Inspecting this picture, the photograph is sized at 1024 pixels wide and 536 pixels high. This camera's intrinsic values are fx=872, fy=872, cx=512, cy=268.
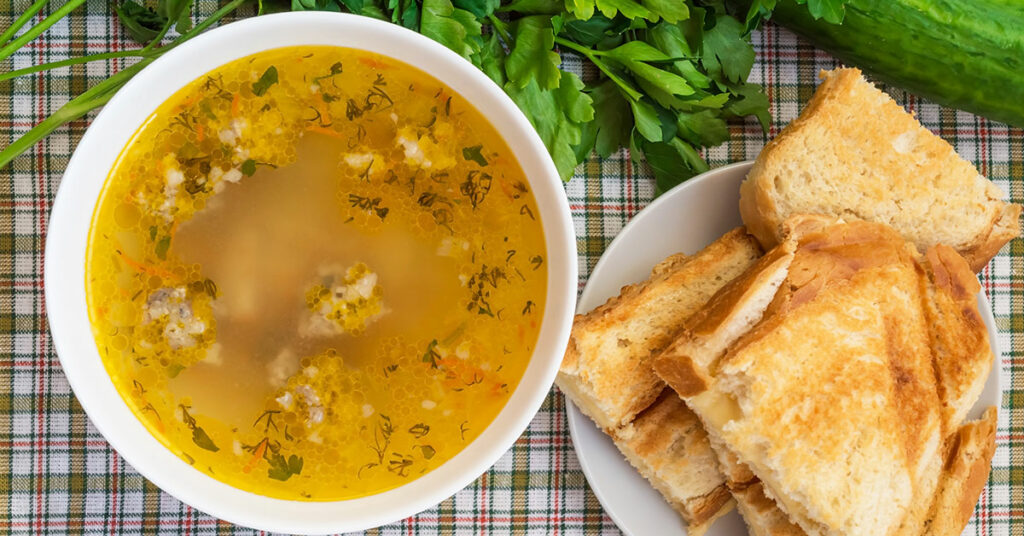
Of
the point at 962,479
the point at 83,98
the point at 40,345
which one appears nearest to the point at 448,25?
the point at 83,98

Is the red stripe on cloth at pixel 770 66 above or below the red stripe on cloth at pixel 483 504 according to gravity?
above

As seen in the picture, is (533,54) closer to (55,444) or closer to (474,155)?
(474,155)

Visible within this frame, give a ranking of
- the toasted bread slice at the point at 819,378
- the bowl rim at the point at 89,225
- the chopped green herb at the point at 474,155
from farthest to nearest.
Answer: the toasted bread slice at the point at 819,378 < the chopped green herb at the point at 474,155 < the bowl rim at the point at 89,225

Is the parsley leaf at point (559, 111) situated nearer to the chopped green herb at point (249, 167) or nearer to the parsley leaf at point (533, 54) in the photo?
the parsley leaf at point (533, 54)

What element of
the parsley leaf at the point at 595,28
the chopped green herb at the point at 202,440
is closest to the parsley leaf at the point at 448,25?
the parsley leaf at the point at 595,28

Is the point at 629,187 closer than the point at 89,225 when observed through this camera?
No

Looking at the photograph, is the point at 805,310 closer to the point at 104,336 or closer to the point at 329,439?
the point at 329,439
